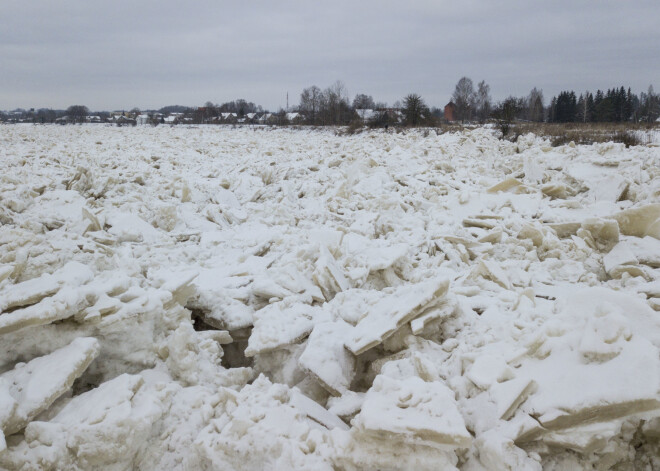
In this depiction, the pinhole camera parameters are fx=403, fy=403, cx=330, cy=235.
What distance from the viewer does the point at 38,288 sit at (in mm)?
2674

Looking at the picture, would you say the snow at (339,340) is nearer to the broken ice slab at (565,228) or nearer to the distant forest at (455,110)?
the broken ice slab at (565,228)

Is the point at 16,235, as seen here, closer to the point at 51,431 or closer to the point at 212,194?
the point at 51,431

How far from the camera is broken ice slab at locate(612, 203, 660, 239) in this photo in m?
4.17

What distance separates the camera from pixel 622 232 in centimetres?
438

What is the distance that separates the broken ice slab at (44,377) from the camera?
82.8 inches

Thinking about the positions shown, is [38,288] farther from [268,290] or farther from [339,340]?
[339,340]

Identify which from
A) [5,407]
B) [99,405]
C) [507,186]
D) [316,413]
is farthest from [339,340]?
[507,186]

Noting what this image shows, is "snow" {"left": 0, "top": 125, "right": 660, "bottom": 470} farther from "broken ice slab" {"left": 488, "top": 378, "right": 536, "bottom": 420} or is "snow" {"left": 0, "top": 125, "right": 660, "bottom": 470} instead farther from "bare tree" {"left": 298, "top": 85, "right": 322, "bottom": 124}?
"bare tree" {"left": 298, "top": 85, "right": 322, "bottom": 124}

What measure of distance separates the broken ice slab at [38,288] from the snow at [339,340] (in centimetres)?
1

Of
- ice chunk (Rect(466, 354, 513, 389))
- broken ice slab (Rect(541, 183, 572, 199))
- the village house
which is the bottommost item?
ice chunk (Rect(466, 354, 513, 389))

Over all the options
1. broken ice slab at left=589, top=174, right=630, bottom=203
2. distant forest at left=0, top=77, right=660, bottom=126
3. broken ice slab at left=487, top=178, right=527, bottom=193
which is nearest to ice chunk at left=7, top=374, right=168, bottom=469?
broken ice slab at left=487, top=178, right=527, bottom=193

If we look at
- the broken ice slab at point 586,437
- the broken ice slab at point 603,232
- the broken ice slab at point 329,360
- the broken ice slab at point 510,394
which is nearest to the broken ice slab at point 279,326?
the broken ice slab at point 329,360

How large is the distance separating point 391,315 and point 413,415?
1.00m

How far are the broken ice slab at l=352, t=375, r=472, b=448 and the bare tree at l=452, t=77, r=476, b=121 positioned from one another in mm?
42215
